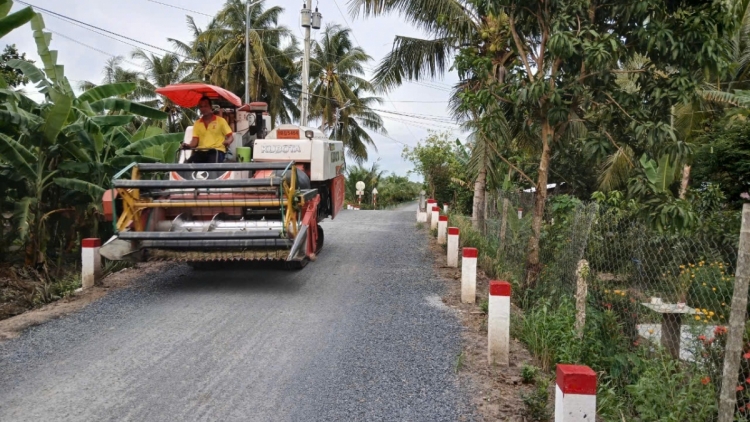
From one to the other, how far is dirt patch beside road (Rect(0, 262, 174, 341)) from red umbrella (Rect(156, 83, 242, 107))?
9.64 feet

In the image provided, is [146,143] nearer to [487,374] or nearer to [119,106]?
[119,106]

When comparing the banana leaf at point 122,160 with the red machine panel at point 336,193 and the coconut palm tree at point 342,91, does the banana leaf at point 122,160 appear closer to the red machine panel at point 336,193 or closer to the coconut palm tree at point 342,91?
the red machine panel at point 336,193

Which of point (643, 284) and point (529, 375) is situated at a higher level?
point (643, 284)

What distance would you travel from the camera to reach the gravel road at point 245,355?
525 cm

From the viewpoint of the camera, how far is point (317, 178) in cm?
1120

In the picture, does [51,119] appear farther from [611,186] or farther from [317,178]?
[611,186]

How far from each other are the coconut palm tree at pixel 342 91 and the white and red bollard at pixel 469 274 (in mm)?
29787

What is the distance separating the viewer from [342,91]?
131 feet

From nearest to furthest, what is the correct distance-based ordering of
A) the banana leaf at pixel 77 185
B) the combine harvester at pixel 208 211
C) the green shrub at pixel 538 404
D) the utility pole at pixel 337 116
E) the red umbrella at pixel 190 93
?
the green shrub at pixel 538 404
the combine harvester at pixel 208 211
the red umbrella at pixel 190 93
the banana leaf at pixel 77 185
the utility pole at pixel 337 116

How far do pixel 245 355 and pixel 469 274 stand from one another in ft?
11.8

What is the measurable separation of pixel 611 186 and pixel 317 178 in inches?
497

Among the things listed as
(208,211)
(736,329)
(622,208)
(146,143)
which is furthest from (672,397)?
(146,143)

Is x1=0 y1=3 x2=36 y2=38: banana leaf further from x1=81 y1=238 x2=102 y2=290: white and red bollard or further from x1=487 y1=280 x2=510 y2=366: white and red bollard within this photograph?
x1=487 y1=280 x2=510 y2=366: white and red bollard

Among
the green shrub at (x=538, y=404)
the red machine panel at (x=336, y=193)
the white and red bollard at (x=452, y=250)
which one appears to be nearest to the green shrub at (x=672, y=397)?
the green shrub at (x=538, y=404)
